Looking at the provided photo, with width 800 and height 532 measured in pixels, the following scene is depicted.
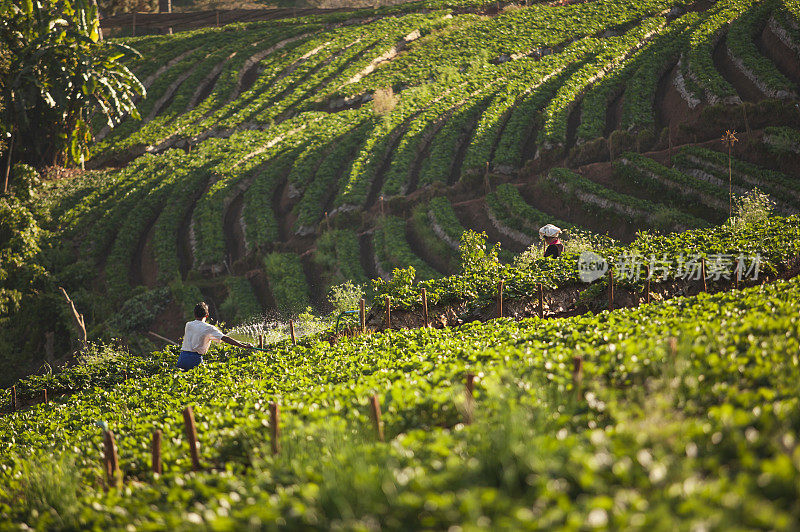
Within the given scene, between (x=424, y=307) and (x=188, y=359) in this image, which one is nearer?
(x=188, y=359)

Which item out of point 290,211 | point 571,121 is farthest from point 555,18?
point 290,211

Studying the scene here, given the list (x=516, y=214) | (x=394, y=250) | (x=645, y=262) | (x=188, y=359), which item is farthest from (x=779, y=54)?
(x=188, y=359)

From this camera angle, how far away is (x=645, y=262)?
46.8ft

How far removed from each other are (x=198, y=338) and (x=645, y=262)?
10.7m

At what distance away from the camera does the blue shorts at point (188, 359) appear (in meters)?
12.1

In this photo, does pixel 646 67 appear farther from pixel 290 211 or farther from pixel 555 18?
pixel 290 211

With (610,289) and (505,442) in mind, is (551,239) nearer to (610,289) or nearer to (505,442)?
(610,289)

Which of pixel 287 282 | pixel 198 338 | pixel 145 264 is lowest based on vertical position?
pixel 145 264

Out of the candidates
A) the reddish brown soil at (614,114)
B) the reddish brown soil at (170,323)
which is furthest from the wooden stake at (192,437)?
the reddish brown soil at (614,114)

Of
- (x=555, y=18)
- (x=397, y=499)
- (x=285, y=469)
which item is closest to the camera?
(x=397, y=499)

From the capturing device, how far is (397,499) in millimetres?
4086

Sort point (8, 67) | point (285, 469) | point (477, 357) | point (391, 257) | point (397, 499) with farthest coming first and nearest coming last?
point (8, 67) < point (391, 257) < point (477, 357) < point (285, 469) < point (397, 499)

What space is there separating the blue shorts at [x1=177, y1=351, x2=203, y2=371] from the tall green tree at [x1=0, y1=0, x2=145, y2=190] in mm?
28800

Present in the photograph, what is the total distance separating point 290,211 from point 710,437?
2985 centimetres
